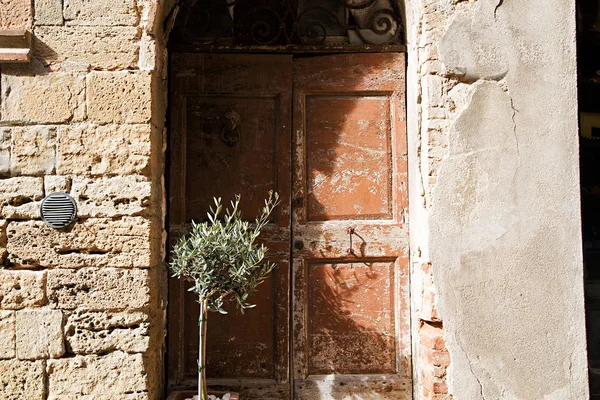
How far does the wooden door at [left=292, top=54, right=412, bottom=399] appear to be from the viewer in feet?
11.4

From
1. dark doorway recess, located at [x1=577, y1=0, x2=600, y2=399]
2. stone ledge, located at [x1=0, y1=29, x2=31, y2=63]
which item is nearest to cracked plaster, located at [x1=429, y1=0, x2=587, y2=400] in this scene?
dark doorway recess, located at [x1=577, y1=0, x2=600, y2=399]

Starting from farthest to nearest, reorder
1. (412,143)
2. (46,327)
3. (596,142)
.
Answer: (596,142), (412,143), (46,327)

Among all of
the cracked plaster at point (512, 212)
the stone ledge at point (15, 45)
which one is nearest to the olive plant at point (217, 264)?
the cracked plaster at point (512, 212)

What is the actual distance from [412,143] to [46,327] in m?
2.48

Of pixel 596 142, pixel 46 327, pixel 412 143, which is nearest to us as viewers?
pixel 46 327

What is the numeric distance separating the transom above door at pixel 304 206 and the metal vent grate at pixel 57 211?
0.66 metres

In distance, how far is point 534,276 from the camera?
3.04 metres

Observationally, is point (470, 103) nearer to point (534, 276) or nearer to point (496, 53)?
point (496, 53)

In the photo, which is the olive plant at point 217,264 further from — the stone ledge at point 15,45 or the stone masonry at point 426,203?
the stone ledge at point 15,45

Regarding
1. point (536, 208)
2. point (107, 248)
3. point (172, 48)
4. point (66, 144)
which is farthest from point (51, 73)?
point (536, 208)

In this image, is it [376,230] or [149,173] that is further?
[376,230]

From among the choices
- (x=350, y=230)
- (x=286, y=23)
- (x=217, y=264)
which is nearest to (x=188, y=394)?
(x=217, y=264)

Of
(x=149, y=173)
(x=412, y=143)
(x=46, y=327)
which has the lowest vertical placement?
(x=46, y=327)

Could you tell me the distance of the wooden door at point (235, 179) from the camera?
346cm
